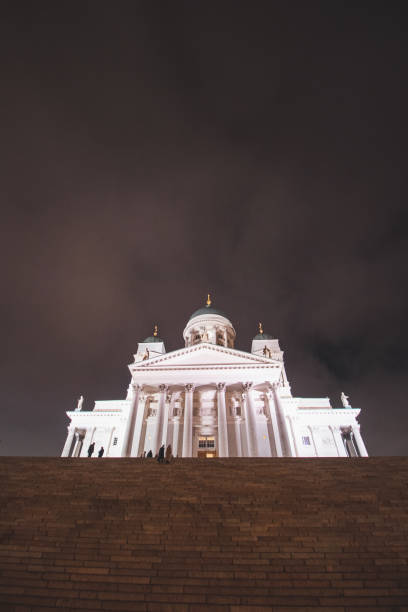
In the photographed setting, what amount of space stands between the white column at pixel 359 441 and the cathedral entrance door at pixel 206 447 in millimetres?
18169

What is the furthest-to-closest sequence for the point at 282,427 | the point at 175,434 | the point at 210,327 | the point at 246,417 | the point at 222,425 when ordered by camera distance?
1. the point at 210,327
2. the point at 175,434
3. the point at 246,417
4. the point at 222,425
5. the point at 282,427

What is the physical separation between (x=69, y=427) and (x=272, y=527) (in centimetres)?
3601

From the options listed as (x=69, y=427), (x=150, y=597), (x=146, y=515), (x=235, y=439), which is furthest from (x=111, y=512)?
(x=69, y=427)

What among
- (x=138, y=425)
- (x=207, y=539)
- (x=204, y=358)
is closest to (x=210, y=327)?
(x=204, y=358)

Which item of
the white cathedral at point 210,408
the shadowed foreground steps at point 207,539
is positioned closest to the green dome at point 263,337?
the white cathedral at point 210,408

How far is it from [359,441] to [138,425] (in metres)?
25.4

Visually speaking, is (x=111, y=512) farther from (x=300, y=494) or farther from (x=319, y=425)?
(x=319, y=425)

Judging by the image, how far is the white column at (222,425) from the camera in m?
27.4

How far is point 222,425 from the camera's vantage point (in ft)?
93.2

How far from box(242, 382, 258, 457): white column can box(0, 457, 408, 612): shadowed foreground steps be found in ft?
43.9

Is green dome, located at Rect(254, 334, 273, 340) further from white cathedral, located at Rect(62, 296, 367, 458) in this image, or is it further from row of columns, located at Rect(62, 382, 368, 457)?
row of columns, located at Rect(62, 382, 368, 457)

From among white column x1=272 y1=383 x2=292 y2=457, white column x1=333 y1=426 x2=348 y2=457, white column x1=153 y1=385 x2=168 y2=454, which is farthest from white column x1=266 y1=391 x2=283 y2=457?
white column x1=333 y1=426 x2=348 y2=457

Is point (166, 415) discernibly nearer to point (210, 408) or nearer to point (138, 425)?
point (138, 425)

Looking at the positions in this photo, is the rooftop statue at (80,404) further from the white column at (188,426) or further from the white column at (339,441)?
the white column at (339,441)
